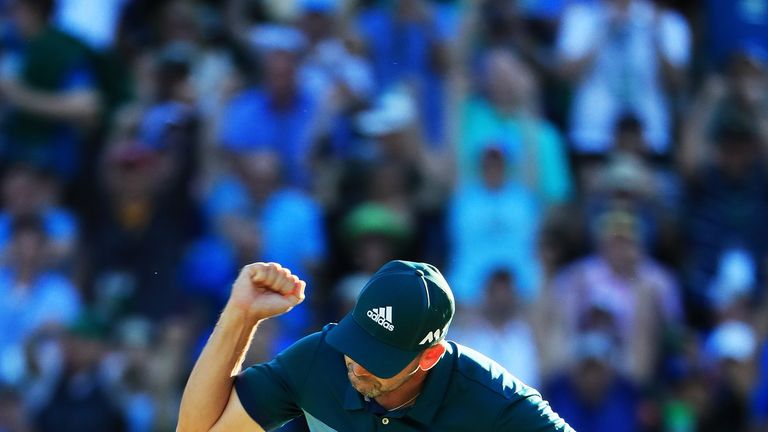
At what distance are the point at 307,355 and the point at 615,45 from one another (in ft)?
18.6

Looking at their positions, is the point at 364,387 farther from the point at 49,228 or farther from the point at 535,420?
the point at 49,228

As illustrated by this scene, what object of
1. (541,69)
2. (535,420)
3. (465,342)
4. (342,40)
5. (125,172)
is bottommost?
(535,420)

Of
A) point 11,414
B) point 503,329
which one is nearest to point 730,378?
point 503,329

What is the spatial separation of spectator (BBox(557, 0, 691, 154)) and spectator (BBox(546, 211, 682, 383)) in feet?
3.00

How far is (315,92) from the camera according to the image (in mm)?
9047

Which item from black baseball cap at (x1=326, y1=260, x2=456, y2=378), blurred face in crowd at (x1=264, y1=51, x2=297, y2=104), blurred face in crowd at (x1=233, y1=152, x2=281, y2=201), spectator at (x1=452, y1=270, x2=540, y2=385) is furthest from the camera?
blurred face in crowd at (x1=264, y1=51, x2=297, y2=104)

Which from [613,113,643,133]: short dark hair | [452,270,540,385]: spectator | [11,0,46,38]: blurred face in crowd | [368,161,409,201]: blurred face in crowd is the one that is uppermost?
[613,113,643,133]: short dark hair

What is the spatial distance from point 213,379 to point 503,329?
426 centimetres

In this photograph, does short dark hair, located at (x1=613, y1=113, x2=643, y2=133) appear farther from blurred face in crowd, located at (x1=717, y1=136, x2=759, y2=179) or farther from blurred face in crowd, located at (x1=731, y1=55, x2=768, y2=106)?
blurred face in crowd, located at (x1=731, y1=55, x2=768, y2=106)

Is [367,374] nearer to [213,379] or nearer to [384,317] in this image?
[384,317]

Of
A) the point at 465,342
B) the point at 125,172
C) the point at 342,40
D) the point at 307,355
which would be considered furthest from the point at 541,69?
the point at 307,355

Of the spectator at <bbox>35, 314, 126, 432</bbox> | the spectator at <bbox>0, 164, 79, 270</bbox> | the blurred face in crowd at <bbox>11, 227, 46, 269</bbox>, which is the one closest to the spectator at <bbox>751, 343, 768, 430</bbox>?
the spectator at <bbox>35, 314, 126, 432</bbox>

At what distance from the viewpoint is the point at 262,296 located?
14.4 ft

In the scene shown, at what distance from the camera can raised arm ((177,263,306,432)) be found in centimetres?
435
